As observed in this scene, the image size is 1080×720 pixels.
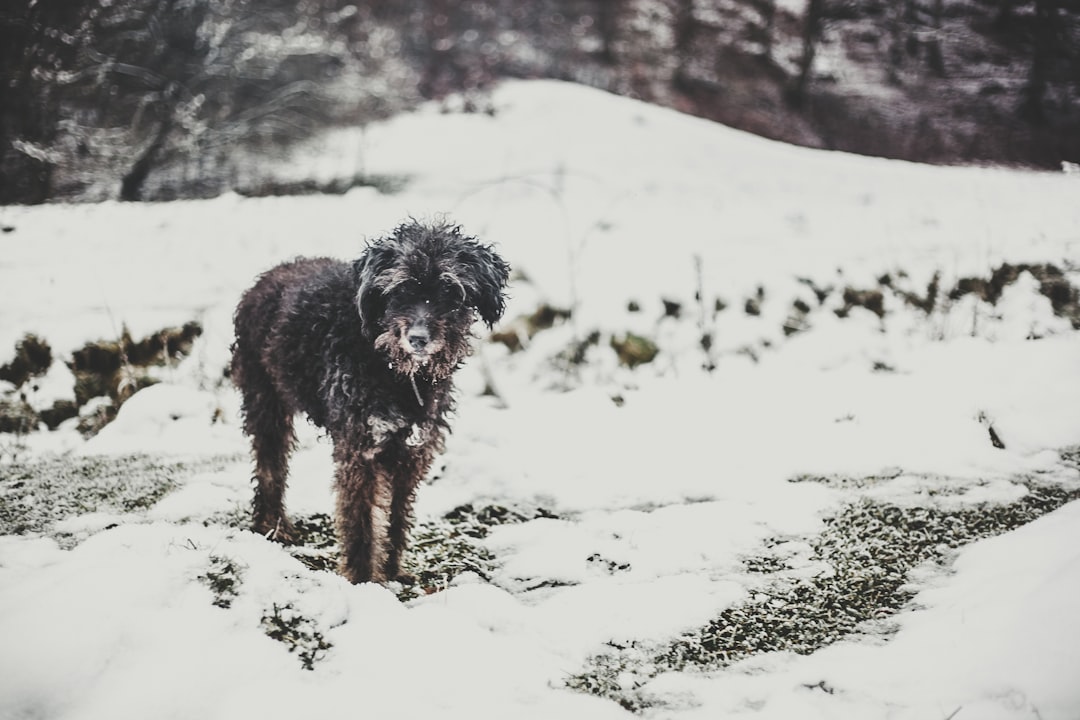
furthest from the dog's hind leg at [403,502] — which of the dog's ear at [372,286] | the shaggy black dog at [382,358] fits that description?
the dog's ear at [372,286]

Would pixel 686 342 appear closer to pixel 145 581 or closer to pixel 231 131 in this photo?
pixel 145 581

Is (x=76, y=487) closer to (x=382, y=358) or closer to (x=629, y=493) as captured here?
(x=382, y=358)

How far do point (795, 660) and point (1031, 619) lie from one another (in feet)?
2.52

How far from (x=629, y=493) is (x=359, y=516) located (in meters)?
1.85

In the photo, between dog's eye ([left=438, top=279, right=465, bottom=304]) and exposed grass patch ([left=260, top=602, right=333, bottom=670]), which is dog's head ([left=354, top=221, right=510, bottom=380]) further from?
exposed grass patch ([left=260, top=602, right=333, bottom=670])

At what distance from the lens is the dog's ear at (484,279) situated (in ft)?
10.6

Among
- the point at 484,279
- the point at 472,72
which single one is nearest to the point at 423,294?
the point at 484,279

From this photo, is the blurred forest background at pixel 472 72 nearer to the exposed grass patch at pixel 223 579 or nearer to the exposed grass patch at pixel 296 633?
the exposed grass patch at pixel 223 579

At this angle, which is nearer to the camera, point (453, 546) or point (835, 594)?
point (835, 594)

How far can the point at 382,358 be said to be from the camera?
122 inches

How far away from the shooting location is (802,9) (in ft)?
36.9

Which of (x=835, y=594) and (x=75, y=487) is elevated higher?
(x=835, y=594)

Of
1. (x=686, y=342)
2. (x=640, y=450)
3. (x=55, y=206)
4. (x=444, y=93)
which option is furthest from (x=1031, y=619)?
(x=444, y=93)

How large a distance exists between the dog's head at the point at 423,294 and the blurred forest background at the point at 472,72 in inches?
166
